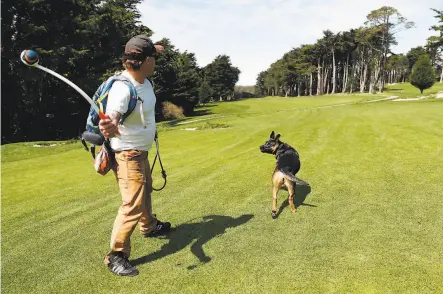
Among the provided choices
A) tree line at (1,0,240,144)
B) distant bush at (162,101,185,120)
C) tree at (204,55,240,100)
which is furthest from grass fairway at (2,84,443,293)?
tree at (204,55,240,100)

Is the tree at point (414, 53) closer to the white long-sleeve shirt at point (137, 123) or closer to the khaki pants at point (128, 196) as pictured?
the white long-sleeve shirt at point (137, 123)

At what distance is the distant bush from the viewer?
43656mm

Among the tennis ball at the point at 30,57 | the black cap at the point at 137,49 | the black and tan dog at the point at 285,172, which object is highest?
the black cap at the point at 137,49

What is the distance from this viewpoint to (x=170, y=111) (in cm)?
4388

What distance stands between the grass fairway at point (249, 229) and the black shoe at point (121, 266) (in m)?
0.10

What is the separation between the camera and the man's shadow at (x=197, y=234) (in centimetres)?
518

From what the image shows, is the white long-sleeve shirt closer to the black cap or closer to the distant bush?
the black cap

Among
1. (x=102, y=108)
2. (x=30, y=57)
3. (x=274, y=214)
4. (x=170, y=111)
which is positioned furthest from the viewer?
(x=170, y=111)

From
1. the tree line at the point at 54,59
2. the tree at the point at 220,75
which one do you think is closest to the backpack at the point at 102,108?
the tree line at the point at 54,59

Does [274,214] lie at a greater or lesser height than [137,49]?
lesser

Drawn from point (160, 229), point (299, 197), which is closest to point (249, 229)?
point (160, 229)

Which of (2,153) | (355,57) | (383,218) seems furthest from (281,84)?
(383,218)

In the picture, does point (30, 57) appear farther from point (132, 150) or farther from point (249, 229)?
point (249, 229)

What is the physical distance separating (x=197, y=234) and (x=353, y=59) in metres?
97.3
